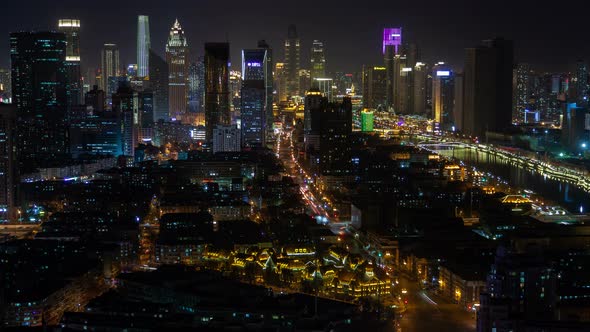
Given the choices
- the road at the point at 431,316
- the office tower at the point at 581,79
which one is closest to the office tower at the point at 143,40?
the office tower at the point at 581,79

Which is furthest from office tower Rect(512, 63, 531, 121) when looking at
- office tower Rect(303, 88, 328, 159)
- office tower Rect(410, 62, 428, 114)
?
office tower Rect(303, 88, 328, 159)

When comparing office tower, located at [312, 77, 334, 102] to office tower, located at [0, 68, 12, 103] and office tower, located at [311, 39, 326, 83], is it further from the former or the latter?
office tower, located at [0, 68, 12, 103]

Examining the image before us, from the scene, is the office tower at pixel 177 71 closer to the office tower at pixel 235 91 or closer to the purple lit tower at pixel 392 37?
the office tower at pixel 235 91

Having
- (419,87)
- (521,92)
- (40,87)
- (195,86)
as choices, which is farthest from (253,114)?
(419,87)

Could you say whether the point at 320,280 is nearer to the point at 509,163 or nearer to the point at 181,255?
the point at 181,255

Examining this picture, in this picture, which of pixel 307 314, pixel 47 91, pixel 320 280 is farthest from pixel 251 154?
pixel 307 314

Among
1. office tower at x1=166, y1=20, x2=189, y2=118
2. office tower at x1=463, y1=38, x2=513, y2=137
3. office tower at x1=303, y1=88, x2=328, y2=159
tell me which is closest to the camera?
office tower at x1=303, y1=88, x2=328, y2=159

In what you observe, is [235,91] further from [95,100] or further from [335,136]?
[335,136]
